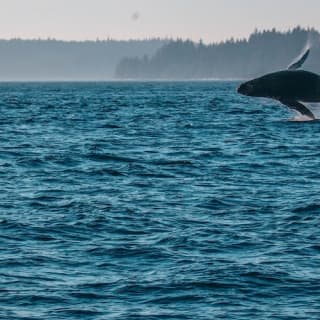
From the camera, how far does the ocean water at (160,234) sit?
17031 millimetres

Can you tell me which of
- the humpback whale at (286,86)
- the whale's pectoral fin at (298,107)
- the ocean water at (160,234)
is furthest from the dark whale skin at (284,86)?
the whale's pectoral fin at (298,107)

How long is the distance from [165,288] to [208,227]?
555 centimetres

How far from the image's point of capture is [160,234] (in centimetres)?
2236

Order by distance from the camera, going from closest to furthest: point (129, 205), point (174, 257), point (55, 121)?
point (174, 257)
point (129, 205)
point (55, 121)

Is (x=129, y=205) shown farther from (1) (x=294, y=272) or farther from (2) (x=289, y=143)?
(2) (x=289, y=143)

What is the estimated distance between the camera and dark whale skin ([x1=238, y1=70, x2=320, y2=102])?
1805cm

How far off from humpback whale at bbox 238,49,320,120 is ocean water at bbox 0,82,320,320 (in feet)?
1.25

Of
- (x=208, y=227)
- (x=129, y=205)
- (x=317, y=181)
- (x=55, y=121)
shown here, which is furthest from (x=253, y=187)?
(x=55, y=121)

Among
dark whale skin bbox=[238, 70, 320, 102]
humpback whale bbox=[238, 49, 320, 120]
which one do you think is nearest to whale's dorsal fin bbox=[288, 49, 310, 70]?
humpback whale bbox=[238, 49, 320, 120]

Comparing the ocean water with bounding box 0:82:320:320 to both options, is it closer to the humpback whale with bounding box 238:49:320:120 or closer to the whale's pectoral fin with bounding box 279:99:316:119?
the humpback whale with bounding box 238:49:320:120

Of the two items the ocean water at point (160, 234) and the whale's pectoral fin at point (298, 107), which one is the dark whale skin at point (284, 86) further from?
the whale's pectoral fin at point (298, 107)

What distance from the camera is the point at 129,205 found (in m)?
26.5

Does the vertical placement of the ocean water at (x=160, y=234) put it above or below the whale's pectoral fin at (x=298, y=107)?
below

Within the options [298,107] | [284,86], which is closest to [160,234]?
[298,107]
